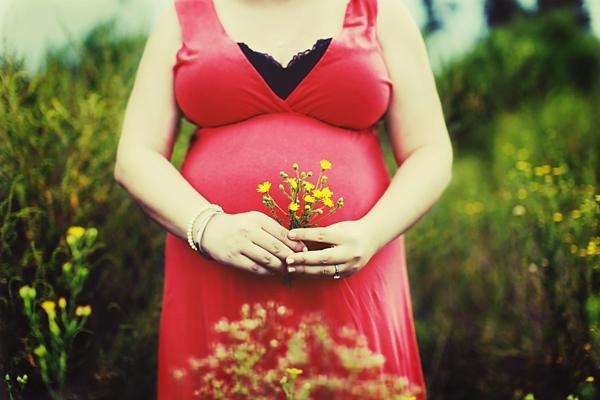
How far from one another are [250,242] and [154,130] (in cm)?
39

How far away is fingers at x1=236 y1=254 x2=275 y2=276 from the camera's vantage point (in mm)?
1308

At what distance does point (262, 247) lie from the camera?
4.28 ft

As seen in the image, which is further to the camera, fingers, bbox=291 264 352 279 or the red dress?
the red dress

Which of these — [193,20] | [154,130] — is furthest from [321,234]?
[193,20]

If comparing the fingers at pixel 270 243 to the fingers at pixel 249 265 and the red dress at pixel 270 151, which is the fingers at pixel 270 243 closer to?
the fingers at pixel 249 265

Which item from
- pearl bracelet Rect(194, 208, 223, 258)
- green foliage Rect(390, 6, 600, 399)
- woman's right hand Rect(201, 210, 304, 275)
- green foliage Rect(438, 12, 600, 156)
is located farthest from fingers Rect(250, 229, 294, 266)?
green foliage Rect(438, 12, 600, 156)

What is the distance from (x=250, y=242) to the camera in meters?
1.30

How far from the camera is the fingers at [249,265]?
1308 mm

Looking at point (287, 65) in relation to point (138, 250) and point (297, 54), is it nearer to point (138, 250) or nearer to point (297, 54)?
point (297, 54)

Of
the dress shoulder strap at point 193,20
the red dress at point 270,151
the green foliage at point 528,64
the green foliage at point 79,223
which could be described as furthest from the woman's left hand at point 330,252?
the green foliage at point 528,64

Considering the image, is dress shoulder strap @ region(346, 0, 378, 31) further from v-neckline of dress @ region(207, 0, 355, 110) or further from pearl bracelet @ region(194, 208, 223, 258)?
pearl bracelet @ region(194, 208, 223, 258)

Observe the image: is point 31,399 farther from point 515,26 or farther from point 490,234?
point 515,26

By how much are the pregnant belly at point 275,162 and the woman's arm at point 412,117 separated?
0.08 metres

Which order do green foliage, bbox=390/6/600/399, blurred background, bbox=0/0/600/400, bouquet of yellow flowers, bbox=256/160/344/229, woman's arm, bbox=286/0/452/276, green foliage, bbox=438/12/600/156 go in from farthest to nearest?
green foliage, bbox=438/12/600/156
green foliage, bbox=390/6/600/399
blurred background, bbox=0/0/600/400
woman's arm, bbox=286/0/452/276
bouquet of yellow flowers, bbox=256/160/344/229
